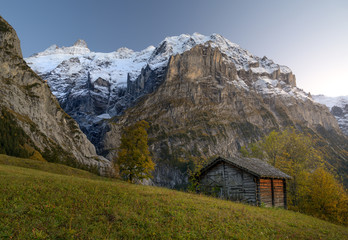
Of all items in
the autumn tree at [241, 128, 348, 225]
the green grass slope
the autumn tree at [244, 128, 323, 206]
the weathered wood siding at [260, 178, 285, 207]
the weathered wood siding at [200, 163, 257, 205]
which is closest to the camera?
the green grass slope

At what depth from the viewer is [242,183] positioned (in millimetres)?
28031

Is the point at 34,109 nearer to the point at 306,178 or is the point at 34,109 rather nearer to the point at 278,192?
the point at 278,192

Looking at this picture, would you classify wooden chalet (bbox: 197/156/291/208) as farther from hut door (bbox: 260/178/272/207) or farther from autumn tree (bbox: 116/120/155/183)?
autumn tree (bbox: 116/120/155/183)

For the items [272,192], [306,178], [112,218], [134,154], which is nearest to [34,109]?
[134,154]

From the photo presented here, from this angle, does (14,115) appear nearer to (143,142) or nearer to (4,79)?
(4,79)

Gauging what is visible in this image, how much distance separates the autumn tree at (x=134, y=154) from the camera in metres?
37.3

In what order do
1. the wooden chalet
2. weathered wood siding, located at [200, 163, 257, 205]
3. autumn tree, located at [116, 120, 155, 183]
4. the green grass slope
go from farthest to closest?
autumn tree, located at [116, 120, 155, 183], weathered wood siding, located at [200, 163, 257, 205], the wooden chalet, the green grass slope

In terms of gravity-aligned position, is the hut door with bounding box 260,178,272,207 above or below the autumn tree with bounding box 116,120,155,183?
below

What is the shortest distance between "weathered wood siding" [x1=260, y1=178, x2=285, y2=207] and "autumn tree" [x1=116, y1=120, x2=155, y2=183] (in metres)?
17.5

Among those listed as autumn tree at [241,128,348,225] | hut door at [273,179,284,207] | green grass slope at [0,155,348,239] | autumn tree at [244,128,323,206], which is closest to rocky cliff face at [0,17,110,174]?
autumn tree at [244,128,323,206]

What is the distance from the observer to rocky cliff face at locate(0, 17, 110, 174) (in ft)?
275

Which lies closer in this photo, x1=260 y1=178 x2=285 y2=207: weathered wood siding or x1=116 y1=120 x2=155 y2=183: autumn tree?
x1=260 y1=178 x2=285 y2=207: weathered wood siding

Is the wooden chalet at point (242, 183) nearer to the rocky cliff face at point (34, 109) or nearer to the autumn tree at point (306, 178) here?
the autumn tree at point (306, 178)

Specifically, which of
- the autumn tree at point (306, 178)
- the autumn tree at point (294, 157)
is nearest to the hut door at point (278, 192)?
the autumn tree at point (306, 178)
